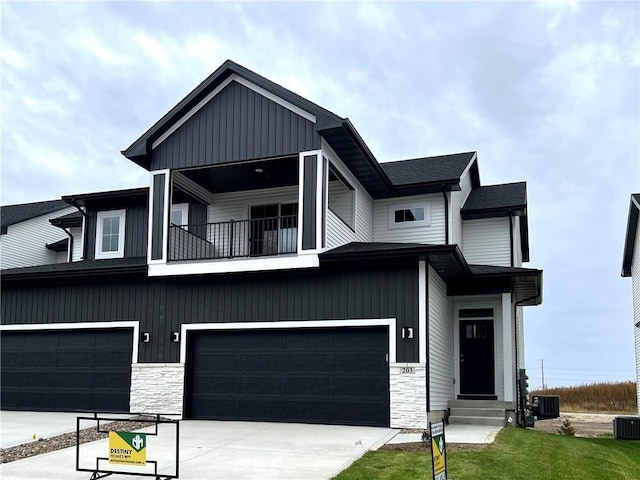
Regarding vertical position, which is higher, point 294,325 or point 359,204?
point 359,204

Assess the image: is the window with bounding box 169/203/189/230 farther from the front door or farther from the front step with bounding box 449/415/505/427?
the front step with bounding box 449/415/505/427

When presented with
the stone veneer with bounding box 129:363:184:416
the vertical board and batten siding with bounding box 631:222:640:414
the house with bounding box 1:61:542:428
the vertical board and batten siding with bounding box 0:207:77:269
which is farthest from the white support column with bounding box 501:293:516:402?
the vertical board and batten siding with bounding box 0:207:77:269

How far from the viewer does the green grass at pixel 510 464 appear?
9312 mm

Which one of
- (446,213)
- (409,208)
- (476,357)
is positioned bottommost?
(476,357)

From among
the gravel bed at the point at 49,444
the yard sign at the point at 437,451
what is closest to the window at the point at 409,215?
the gravel bed at the point at 49,444

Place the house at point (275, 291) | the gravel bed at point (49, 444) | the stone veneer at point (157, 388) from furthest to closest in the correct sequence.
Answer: the stone veneer at point (157, 388) → the house at point (275, 291) → the gravel bed at point (49, 444)

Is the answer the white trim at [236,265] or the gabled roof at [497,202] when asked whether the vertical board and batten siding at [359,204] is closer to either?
the white trim at [236,265]

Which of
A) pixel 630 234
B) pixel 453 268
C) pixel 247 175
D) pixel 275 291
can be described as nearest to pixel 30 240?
pixel 247 175

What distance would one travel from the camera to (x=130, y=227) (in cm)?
2025

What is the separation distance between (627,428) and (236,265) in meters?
11.1

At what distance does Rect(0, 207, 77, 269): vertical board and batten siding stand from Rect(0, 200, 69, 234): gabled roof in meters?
0.17

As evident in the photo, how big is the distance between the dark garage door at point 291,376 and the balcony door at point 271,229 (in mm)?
3223

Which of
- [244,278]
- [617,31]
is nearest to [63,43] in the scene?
[244,278]

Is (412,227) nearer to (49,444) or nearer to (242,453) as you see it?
(242,453)
